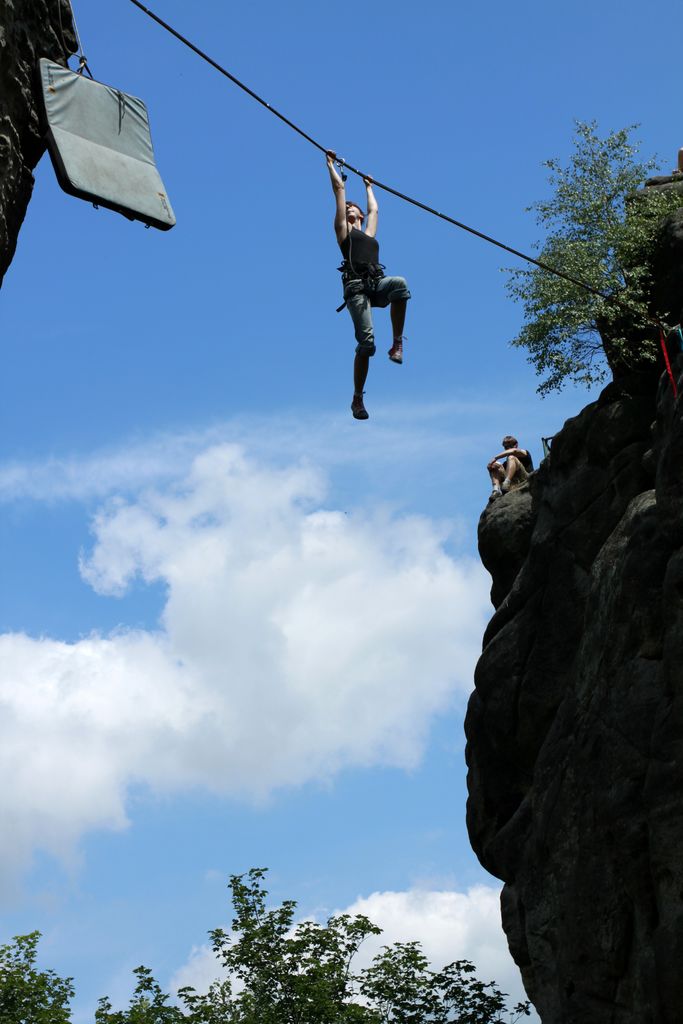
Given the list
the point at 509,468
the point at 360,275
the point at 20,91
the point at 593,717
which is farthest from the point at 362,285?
the point at 509,468

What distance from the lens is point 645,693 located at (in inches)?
892

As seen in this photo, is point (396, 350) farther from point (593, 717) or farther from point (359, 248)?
point (593, 717)

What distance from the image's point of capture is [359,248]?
1456 cm

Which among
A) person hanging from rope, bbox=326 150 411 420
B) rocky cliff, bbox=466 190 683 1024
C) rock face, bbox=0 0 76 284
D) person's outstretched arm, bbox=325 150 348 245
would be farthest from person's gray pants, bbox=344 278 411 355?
rocky cliff, bbox=466 190 683 1024

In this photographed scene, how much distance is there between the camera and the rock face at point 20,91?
32.9 feet

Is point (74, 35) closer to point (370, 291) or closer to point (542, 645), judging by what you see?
point (370, 291)

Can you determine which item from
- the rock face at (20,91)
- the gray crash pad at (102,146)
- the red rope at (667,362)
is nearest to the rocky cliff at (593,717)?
the red rope at (667,362)

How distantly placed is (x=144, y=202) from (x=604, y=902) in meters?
16.0

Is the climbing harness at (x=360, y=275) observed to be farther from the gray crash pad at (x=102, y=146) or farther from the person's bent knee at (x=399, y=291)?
the gray crash pad at (x=102, y=146)

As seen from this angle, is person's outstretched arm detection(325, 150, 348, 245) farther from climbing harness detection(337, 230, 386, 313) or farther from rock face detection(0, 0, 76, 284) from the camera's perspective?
rock face detection(0, 0, 76, 284)

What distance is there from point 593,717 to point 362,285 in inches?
487

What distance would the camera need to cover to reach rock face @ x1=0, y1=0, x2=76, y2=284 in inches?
394

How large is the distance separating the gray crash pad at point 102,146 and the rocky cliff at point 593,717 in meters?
13.0

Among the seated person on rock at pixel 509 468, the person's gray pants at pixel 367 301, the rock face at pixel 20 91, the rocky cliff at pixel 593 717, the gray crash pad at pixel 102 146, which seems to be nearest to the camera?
the rock face at pixel 20 91
